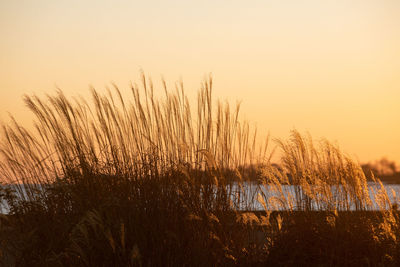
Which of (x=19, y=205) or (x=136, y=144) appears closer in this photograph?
(x=136, y=144)

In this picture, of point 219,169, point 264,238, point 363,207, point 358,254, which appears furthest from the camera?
point 363,207

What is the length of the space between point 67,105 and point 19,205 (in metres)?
0.92

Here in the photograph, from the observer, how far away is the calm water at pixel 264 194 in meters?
3.48

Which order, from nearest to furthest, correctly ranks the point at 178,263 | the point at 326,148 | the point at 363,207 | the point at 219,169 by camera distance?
1. the point at 178,263
2. the point at 219,169
3. the point at 363,207
4. the point at 326,148

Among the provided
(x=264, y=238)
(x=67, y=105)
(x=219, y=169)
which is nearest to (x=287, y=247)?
(x=264, y=238)

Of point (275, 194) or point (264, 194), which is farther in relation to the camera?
point (275, 194)

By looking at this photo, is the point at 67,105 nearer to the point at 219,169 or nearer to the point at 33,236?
the point at 33,236

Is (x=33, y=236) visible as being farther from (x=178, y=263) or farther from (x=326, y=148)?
(x=326, y=148)

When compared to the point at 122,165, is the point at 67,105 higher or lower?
higher

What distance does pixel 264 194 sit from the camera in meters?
3.88

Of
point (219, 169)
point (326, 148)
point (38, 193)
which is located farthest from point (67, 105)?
point (326, 148)

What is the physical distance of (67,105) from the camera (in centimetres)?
348

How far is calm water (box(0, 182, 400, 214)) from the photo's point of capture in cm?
348

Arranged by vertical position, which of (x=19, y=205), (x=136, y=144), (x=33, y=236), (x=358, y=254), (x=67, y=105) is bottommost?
(x=358, y=254)
